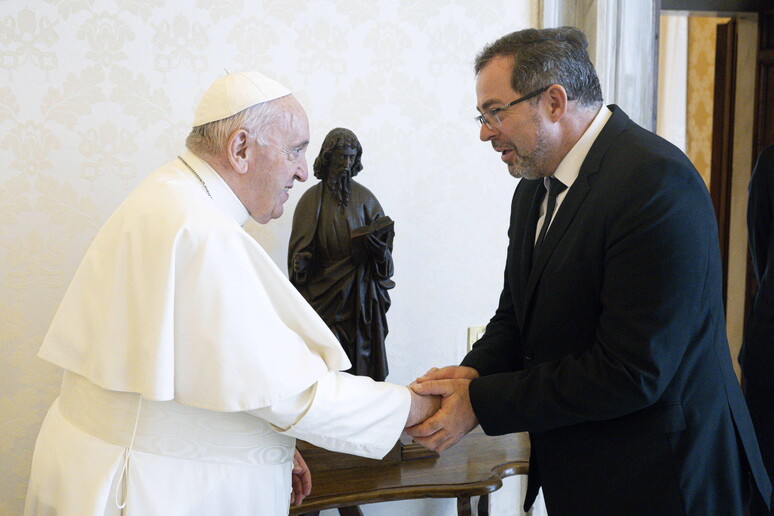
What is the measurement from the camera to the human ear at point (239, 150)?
2050 mm

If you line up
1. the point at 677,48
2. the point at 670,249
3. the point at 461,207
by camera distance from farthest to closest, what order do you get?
the point at 677,48, the point at 461,207, the point at 670,249

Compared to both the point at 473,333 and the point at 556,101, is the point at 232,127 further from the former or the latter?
the point at 473,333

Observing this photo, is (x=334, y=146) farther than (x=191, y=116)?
No

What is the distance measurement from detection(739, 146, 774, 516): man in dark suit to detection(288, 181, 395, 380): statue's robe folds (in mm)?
1653

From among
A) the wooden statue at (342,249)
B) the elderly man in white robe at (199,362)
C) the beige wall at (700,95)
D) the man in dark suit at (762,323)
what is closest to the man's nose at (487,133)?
the elderly man in white robe at (199,362)

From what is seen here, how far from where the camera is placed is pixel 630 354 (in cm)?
180

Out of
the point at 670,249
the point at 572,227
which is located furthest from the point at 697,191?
the point at 572,227

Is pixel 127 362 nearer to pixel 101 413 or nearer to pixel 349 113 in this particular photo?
pixel 101 413

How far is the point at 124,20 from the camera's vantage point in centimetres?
300

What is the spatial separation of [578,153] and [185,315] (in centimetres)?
113

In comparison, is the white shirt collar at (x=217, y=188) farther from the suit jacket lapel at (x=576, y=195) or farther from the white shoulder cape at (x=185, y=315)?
the suit jacket lapel at (x=576, y=195)

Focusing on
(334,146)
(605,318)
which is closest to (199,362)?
(605,318)

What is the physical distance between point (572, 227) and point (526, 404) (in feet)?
1.56

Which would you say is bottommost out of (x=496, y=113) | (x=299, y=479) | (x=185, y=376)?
(x=299, y=479)
